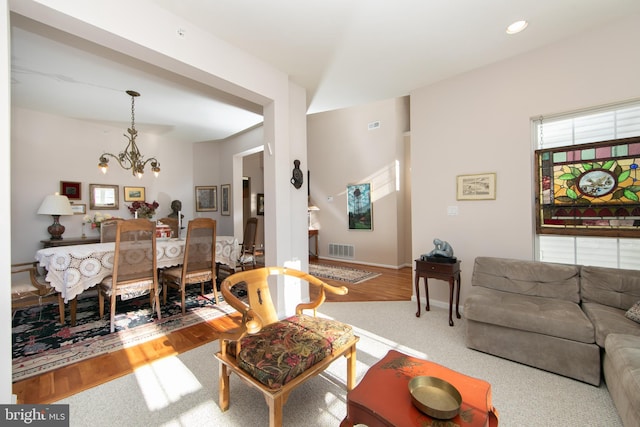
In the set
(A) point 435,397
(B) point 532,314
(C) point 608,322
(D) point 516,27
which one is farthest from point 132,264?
(D) point 516,27

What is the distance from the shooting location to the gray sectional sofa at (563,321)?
168 centimetres

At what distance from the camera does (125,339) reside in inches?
104

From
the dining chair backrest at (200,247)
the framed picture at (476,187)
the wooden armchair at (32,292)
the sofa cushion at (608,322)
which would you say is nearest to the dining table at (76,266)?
the wooden armchair at (32,292)

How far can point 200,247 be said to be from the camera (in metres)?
3.45

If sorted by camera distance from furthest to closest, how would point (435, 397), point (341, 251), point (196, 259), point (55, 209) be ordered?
point (341, 251)
point (55, 209)
point (196, 259)
point (435, 397)

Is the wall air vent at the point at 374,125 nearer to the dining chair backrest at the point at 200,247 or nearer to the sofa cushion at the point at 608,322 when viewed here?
the dining chair backrest at the point at 200,247

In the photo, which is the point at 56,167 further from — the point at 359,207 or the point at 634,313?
the point at 634,313

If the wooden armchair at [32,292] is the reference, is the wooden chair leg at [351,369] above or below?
below

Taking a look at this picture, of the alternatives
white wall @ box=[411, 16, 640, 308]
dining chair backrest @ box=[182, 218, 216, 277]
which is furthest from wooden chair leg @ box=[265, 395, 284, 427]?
white wall @ box=[411, 16, 640, 308]

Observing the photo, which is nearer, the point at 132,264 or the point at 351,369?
the point at 351,369

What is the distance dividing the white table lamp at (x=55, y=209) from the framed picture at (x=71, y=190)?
0.57ft

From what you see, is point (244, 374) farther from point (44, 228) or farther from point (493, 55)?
point (44, 228)

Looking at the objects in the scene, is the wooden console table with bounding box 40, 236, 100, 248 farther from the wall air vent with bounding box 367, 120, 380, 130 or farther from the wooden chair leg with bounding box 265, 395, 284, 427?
the wall air vent with bounding box 367, 120, 380, 130

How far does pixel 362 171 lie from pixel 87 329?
18.1 feet
